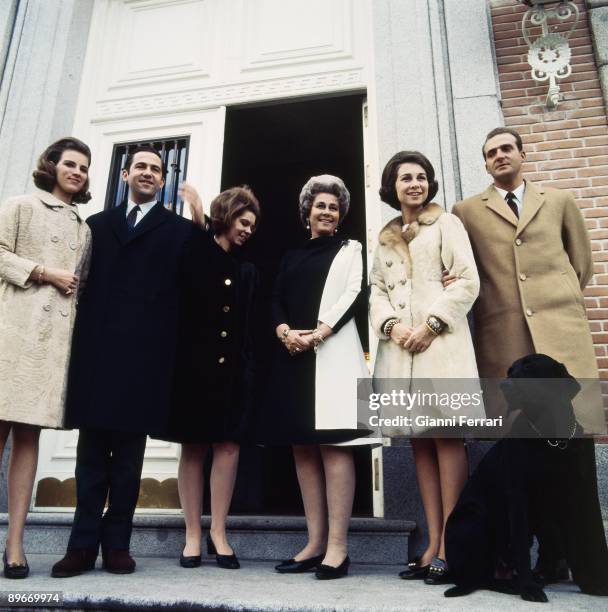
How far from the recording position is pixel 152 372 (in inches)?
101

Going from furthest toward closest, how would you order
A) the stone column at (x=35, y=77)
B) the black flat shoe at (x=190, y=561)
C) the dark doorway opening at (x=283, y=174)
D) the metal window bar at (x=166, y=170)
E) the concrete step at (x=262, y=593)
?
1. the dark doorway opening at (x=283, y=174)
2. the stone column at (x=35, y=77)
3. the metal window bar at (x=166, y=170)
4. the black flat shoe at (x=190, y=561)
5. the concrete step at (x=262, y=593)

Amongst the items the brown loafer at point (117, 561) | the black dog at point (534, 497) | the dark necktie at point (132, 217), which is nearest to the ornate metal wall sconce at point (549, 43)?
the black dog at point (534, 497)

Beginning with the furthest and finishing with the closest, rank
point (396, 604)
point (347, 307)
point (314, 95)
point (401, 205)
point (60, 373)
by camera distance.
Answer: point (314, 95) → point (401, 205) → point (347, 307) → point (60, 373) → point (396, 604)

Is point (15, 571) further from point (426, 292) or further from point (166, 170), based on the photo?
point (166, 170)

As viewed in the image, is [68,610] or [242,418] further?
[242,418]

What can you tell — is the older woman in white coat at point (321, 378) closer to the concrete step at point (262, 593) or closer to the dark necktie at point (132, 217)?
the concrete step at point (262, 593)

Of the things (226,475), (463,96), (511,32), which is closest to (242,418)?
(226,475)

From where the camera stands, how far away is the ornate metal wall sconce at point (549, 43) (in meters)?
3.97

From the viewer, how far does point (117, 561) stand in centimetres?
242

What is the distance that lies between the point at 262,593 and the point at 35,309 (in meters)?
1.54

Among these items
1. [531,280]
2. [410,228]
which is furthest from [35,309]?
[531,280]

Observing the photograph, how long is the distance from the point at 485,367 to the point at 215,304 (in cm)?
141

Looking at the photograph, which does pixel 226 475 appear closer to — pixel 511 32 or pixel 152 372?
pixel 152 372

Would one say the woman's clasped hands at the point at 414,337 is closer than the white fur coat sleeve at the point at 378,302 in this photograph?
Yes
